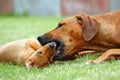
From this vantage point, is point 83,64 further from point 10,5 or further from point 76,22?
point 10,5

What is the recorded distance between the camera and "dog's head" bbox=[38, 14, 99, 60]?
712cm

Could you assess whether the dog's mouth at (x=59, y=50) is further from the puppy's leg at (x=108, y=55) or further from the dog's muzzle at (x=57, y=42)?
the puppy's leg at (x=108, y=55)

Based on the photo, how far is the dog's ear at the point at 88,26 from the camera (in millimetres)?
7102

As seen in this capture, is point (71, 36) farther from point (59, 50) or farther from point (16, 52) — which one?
point (16, 52)

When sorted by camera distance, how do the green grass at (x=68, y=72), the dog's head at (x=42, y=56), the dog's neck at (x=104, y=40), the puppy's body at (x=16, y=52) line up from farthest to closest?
the puppy's body at (x=16, y=52)
the dog's neck at (x=104, y=40)
the dog's head at (x=42, y=56)
the green grass at (x=68, y=72)

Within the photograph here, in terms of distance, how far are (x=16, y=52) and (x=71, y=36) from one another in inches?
51.2

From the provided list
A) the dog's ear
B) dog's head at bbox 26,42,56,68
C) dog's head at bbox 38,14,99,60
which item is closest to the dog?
dog's head at bbox 26,42,56,68

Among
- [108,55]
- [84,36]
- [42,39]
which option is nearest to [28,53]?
[42,39]

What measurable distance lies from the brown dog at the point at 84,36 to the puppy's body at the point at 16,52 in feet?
1.93

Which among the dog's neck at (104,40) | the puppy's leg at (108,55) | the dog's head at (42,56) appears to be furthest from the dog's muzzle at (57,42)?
the puppy's leg at (108,55)

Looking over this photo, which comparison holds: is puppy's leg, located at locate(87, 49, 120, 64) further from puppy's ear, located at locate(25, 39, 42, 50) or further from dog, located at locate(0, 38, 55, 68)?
puppy's ear, located at locate(25, 39, 42, 50)

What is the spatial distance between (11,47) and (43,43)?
47.0 inches

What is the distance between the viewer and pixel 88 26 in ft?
23.4

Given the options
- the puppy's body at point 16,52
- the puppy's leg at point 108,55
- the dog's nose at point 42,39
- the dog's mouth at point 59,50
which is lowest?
the puppy's body at point 16,52
